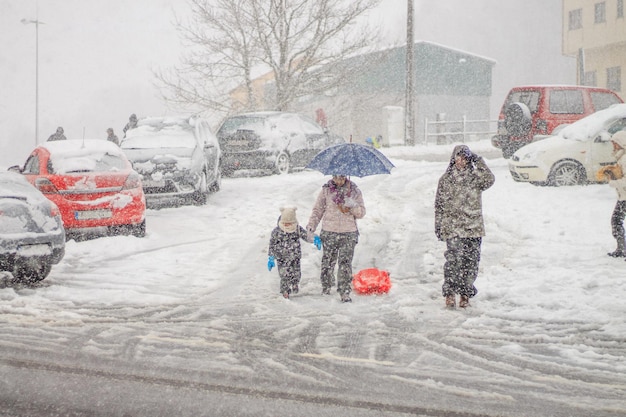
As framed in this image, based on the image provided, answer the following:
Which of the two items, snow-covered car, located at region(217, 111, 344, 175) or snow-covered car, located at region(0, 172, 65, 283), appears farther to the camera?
snow-covered car, located at region(217, 111, 344, 175)

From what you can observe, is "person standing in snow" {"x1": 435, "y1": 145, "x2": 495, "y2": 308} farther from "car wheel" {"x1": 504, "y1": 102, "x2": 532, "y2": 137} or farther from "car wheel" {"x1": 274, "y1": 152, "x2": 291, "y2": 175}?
"car wheel" {"x1": 274, "y1": 152, "x2": 291, "y2": 175}

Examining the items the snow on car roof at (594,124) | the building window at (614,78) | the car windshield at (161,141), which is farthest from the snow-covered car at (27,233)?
the building window at (614,78)

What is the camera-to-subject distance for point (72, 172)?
1093cm

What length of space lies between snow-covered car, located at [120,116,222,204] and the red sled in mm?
6302

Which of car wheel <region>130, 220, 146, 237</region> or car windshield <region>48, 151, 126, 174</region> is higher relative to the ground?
car windshield <region>48, 151, 126, 174</region>

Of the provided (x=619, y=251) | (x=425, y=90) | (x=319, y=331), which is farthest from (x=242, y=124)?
(x=425, y=90)

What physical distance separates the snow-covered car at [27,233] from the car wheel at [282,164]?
394 inches

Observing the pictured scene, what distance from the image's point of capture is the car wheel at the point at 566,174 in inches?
573

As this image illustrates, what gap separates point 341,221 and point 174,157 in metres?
6.52

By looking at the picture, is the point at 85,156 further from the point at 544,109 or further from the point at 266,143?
the point at 544,109

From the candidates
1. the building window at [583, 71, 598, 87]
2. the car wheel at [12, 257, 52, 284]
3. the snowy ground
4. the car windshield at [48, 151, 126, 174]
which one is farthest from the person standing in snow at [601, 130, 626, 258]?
the building window at [583, 71, 598, 87]

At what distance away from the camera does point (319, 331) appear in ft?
22.0

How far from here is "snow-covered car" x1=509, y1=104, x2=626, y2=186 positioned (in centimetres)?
1438

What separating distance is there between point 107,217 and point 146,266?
148 cm
